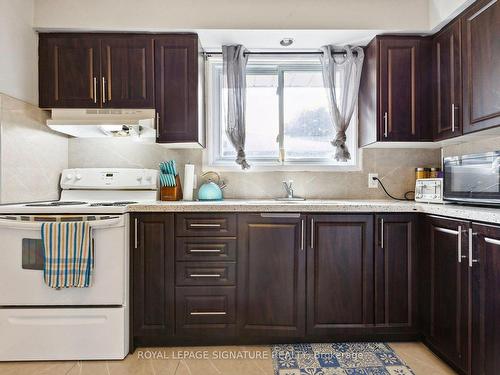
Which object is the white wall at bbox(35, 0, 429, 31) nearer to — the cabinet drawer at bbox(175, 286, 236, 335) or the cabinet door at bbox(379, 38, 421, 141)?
the cabinet door at bbox(379, 38, 421, 141)

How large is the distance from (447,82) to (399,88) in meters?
0.31

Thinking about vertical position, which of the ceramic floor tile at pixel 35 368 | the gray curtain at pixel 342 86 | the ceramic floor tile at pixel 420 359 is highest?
the gray curtain at pixel 342 86

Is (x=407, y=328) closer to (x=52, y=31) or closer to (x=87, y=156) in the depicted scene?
(x=87, y=156)

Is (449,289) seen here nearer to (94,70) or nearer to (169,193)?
(169,193)

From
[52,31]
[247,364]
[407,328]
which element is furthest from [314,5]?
[247,364]

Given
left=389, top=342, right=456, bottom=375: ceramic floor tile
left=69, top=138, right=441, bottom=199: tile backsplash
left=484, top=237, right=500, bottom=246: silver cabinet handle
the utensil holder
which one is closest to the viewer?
left=484, top=237, right=500, bottom=246: silver cabinet handle

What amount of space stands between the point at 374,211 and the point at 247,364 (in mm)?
1266

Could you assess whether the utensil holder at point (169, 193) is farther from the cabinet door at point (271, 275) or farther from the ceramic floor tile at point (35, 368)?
the ceramic floor tile at point (35, 368)

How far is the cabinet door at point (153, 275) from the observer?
207cm

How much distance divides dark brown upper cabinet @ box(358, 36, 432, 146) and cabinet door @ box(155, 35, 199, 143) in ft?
4.56

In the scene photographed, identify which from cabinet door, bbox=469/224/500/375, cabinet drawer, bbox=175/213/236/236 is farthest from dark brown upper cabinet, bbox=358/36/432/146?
cabinet drawer, bbox=175/213/236/236

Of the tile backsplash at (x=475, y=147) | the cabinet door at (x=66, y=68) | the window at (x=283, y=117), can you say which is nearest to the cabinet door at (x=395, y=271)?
the tile backsplash at (x=475, y=147)

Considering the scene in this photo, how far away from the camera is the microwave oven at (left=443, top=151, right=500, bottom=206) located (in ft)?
5.56

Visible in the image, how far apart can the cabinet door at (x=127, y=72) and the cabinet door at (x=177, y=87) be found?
0.07 meters
